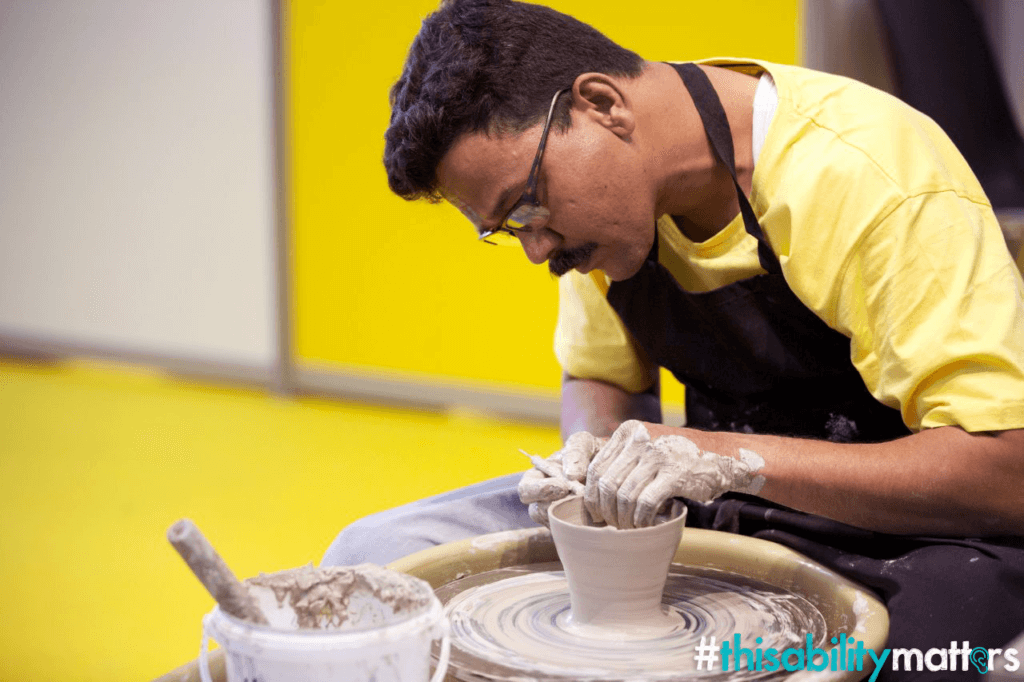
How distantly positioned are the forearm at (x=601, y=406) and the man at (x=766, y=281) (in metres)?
0.15

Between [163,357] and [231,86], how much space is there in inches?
46.8

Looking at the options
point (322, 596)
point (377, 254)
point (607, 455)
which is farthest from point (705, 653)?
point (377, 254)

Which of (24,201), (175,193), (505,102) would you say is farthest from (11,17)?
(505,102)

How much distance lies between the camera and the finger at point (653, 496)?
4.08 feet

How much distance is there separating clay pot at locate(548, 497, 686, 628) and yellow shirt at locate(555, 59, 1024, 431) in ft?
1.03

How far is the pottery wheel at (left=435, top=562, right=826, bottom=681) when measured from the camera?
1.18 metres

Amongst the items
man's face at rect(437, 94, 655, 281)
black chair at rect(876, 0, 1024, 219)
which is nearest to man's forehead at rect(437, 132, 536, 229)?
man's face at rect(437, 94, 655, 281)

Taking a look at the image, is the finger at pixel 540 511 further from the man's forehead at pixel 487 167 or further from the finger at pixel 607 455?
the man's forehead at pixel 487 167

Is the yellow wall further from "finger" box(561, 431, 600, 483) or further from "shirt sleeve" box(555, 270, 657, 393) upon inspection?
"finger" box(561, 431, 600, 483)

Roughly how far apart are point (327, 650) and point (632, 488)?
0.45 m

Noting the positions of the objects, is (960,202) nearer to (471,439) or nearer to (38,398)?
(471,439)

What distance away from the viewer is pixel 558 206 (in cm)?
148

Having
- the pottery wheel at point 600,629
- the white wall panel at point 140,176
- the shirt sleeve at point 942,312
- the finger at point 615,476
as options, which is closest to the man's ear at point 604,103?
the shirt sleeve at point 942,312

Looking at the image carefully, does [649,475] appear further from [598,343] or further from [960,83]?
[960,83]
